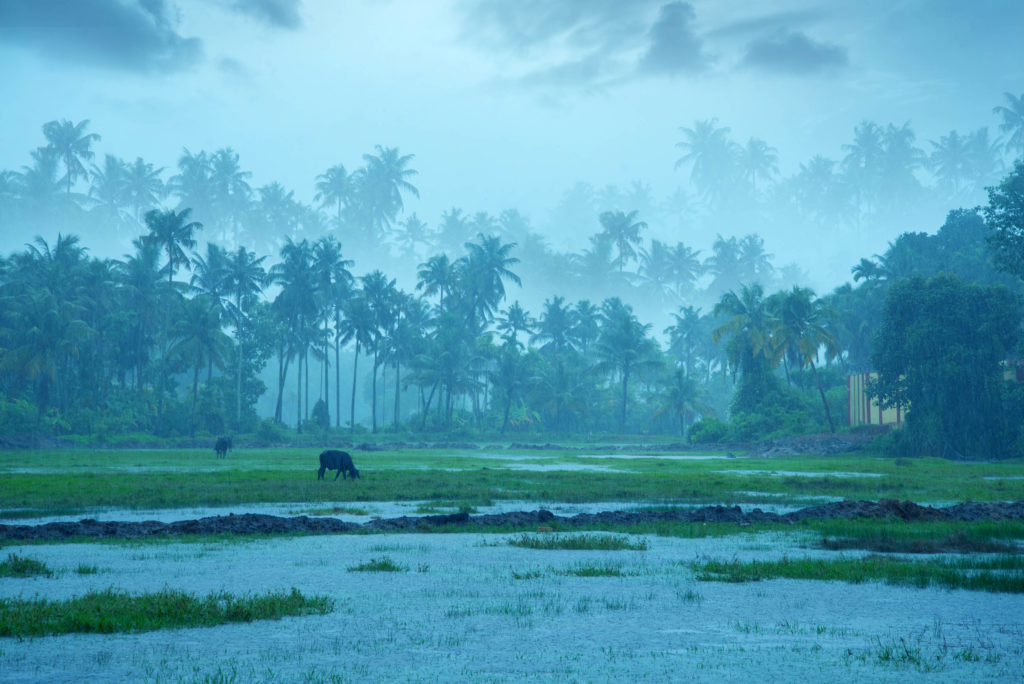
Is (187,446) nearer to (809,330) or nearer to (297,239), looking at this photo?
(809,330)

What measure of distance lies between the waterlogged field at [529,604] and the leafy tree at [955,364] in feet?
121

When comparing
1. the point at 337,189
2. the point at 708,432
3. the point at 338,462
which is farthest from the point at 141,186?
the point at 338,462

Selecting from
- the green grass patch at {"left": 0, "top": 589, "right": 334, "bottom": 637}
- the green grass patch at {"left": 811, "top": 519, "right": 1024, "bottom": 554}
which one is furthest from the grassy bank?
the green grass patch at {"left": 0, "top": 589, "right": 334, "bottom": 637}

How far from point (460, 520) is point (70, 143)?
494ft

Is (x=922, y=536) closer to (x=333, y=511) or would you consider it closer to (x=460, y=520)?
(x=460, y=520)

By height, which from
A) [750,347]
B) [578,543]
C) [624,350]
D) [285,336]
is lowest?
[578,543]

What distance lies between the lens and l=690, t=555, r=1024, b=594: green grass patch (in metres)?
11.5

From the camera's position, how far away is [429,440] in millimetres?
84250

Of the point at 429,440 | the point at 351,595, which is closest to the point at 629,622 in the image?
the point at 351,595

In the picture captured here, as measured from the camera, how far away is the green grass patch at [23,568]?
39.5 ft

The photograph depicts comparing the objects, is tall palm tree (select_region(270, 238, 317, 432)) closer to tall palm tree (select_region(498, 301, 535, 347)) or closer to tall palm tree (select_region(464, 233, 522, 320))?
tall palm tree (select_region(464, 233, 522, 320))

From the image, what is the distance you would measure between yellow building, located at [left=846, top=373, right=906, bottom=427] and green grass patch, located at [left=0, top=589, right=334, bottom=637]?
191 ft

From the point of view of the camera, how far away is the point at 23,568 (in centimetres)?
1230

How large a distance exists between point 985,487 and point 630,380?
75795 millimetres
